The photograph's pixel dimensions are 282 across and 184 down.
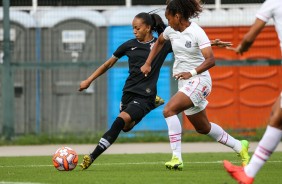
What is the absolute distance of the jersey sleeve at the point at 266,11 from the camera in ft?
25.9

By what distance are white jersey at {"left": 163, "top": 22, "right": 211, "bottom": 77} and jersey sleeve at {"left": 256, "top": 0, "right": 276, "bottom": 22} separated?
9.14 ft

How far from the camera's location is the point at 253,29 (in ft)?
25.7

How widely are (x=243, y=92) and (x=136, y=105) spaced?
7.81 m

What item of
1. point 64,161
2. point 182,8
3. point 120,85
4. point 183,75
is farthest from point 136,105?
point 120,85

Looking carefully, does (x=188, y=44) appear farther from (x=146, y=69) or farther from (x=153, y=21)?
(x=153, y=21)

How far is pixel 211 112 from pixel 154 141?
140cm

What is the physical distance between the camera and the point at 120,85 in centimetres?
1878

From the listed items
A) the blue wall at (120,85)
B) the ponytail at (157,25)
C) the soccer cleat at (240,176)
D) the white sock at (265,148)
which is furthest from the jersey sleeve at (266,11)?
the blue wall at (120,85)

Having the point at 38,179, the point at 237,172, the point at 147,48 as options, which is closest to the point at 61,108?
the point at 147,48

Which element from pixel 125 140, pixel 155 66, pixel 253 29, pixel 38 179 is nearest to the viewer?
pixel 253 29

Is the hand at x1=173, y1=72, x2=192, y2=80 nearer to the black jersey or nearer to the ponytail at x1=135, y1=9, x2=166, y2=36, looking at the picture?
the black jersey

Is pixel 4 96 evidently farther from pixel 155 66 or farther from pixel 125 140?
pixel 155 66

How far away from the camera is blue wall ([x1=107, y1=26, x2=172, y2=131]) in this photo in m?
18.6

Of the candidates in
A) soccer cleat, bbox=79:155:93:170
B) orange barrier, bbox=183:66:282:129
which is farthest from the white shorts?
orange barrier, bbox=183:66:282:129
